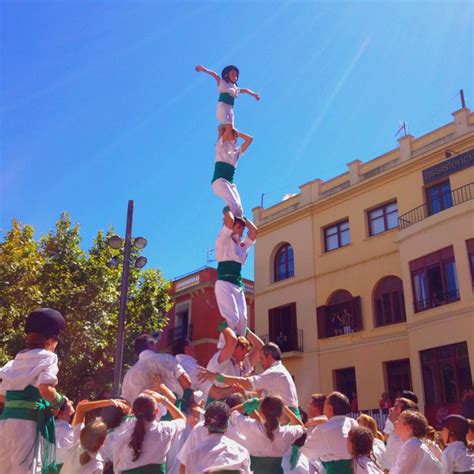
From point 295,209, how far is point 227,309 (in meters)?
19.7

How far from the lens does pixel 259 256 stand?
27.5 meters

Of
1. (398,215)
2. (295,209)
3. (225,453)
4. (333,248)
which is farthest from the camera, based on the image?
(295,209)

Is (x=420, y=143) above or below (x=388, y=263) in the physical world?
above

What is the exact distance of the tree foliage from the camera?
1736 centimetres

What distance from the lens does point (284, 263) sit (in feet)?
87.4

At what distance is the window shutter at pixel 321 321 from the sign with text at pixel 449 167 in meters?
6.63

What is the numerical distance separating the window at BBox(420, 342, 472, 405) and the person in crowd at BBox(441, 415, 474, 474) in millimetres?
11921

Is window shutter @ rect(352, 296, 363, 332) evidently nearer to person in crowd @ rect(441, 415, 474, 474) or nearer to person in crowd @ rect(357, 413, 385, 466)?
person in crowd @ rect(357, 413, 385, 466)

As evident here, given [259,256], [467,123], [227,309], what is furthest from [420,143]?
[227,309]

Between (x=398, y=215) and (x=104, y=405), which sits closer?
(x=104, y=405)

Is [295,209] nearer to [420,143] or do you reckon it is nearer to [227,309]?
[420,143]

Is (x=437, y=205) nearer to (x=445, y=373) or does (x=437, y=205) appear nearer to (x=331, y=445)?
(x=445, y=373)

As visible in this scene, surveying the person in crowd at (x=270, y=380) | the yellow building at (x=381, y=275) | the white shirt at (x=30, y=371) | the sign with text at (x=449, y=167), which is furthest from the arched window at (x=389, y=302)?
the white shirt at (x=30, y=371)

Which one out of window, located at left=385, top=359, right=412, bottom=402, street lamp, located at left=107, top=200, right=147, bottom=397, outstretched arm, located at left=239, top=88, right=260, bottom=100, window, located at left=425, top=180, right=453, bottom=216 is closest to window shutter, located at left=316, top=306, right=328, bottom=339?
window, located at left=385, top=359, right=412, bottom=402
